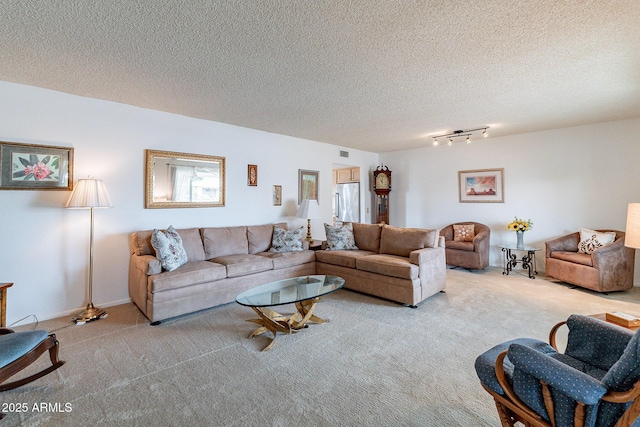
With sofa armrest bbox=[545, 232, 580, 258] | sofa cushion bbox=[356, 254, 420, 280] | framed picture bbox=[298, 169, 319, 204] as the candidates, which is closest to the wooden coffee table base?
sofa cushion bbox=[356, 254, 420, 280]

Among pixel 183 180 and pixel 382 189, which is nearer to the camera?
pixel 183 180

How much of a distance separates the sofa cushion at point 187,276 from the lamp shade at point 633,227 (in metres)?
3.63

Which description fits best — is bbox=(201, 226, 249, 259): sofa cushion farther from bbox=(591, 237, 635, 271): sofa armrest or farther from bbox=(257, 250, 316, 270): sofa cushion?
bbox=(591, 237, 635, 271): sofa armrest

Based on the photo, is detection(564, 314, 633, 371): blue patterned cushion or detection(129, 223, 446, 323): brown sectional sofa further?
detection(129, 223, 446, 323): brown sectional sofa

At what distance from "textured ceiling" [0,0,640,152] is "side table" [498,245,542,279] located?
220 cm

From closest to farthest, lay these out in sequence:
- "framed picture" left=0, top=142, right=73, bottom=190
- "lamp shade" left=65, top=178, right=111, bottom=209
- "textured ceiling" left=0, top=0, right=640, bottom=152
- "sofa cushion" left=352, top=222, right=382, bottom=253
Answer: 1. "textured ceiling" left=0, top=0, right=640, bottom=152
2. "framed picture" left=0, top=142, right=73, bottom=190
3. "lamp shade" left=65, top=178, right=111, bottom=209
4. "sofa cushion" left=352, top=222, right=382, bottom=253

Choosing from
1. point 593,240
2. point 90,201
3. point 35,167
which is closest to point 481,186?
point 593,240

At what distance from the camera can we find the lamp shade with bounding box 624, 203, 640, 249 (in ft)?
6.29

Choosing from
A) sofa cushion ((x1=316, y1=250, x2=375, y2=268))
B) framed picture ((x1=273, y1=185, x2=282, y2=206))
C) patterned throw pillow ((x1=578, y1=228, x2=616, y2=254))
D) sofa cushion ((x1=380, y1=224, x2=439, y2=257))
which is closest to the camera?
sofa cushion ((x1=380, y1=224, x2=439, y2=257))

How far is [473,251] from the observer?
5.06 m

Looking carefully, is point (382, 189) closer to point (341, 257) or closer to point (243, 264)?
point (341, 257)

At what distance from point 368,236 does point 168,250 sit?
2869mm

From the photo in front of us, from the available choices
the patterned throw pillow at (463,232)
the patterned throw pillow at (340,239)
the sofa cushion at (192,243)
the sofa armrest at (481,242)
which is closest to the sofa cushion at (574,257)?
the sofa armrest at (481,242)

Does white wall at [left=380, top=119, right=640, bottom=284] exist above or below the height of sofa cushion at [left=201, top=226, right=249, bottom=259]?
above
